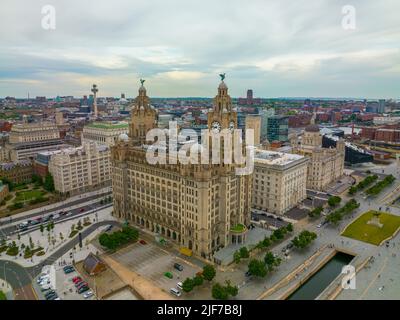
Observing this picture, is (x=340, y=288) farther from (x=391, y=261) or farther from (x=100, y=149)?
(x=100, y=149)

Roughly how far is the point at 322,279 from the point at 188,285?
3948 cm

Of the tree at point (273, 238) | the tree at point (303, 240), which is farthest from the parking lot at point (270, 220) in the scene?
the tree at point (303, 240)

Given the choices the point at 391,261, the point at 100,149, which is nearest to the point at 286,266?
the point at 391,261

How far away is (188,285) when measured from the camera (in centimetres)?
8094

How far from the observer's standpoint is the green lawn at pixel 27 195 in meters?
149

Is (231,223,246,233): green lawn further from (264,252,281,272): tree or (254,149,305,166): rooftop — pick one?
(254,149,305,166): rooftop

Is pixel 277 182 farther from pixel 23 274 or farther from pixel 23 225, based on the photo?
pixel 23 225

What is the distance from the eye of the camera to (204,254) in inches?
3959

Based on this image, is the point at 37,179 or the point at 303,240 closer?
the point at 303,240

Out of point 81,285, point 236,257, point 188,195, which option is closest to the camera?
A: point 81,285

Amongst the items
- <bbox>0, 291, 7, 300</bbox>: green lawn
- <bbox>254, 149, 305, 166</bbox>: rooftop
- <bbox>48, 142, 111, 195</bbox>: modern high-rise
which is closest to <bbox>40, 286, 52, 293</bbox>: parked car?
<bbox>0, 291, 7, 300</bbox>: green lawn

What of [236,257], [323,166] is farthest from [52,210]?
[323,166]

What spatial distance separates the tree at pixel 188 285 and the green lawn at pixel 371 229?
209 ft

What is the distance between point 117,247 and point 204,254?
2932 cm
